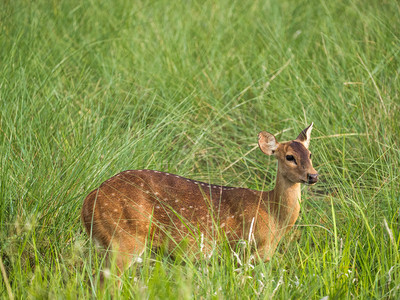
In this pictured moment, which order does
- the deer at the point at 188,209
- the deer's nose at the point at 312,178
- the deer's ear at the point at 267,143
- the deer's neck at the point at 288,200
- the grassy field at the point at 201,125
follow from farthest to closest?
the deer's ear at the point at 267,143 → the deer's neck at the point at 288,200 → the deer's nose at the point at 312,178 → the deer at the point at 188,209 → the grassy field at the point at 201,125

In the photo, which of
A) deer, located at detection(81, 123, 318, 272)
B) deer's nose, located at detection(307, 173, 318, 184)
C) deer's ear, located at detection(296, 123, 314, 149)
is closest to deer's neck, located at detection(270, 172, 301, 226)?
deer, located at detection(81, 123, 318, 272)

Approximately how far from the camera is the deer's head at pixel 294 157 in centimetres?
394

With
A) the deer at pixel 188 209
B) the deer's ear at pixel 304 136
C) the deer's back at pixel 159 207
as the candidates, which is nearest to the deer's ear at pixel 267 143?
the deer at pixel 188 209

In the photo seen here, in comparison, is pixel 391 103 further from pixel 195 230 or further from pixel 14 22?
pixel 14 22

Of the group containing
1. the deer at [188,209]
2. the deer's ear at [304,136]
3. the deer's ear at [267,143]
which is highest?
the deer's ear at [304,136]

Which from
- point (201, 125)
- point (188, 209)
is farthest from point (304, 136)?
point (201, 125)

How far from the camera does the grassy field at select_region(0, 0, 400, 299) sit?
130 inches

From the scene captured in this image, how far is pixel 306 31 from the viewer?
672 cm

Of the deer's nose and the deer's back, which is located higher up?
the deer's nose

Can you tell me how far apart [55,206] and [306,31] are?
150 inches

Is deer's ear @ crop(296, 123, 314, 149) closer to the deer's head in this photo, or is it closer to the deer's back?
the deer's head

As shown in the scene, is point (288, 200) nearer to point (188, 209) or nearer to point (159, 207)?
point (188, 209)

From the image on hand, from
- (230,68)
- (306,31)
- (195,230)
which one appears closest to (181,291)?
(195,230)

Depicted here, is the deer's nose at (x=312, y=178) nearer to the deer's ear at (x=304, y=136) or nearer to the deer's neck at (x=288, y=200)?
the deer's neck at (x=288, y=200)
